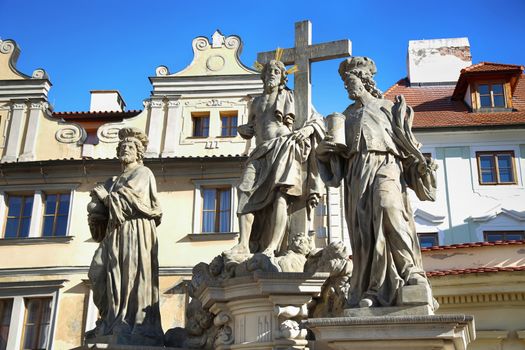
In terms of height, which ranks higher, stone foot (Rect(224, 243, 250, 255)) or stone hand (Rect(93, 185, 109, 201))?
stone hand (Rect(93, 185, 109, 201))

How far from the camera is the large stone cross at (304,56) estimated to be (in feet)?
26.7

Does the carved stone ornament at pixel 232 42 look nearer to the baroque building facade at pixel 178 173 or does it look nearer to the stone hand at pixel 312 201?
the baroque building facade at pixel 178 173

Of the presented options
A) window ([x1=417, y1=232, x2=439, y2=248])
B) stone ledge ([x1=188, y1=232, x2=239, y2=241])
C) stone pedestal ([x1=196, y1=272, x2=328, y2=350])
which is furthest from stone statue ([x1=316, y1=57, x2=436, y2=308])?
window ([x1=417, y1=232, x2=439, y2=248])

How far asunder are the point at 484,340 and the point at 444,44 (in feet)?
60.0

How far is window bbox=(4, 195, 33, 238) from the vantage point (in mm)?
22953

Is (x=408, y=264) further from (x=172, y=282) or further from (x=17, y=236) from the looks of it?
(x=17, y=236)

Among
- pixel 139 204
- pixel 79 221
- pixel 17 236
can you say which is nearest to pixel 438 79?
pixel 79 221

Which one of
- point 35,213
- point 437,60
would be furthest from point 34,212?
point 437,60

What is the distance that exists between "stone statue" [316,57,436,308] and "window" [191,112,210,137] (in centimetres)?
1753

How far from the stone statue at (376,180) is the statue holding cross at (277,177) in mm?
890

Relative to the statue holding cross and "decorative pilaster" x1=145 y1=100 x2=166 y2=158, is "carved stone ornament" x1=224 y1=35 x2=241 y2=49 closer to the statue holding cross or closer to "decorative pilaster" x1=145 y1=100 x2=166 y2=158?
"decorative pilaster" x1=145 y1=100 x2=166 y2=158

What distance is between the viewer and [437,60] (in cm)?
2964

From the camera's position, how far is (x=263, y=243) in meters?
7.21

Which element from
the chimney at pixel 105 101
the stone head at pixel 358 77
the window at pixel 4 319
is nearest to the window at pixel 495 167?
the chimney at pixel 105 101
